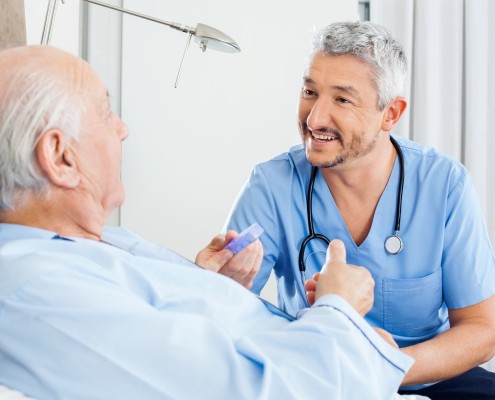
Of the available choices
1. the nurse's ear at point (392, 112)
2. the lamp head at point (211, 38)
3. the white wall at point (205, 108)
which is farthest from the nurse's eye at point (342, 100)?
the white wall at point (205, 108)

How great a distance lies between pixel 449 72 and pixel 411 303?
69.7 inches

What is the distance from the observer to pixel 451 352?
60.2 inches

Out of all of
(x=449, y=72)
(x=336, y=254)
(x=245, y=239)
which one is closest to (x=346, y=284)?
(x=336, y=254)

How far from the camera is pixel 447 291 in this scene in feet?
5.55

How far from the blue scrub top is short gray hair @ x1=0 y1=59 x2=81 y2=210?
0.78m

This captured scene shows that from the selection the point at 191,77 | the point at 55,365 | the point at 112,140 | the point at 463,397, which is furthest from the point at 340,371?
the point at 191,77

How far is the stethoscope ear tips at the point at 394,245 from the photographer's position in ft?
5.51

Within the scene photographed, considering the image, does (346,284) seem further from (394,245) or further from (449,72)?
(449,72)

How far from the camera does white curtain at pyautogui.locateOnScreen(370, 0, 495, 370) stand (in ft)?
10.3

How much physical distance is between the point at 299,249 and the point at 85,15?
1511mm

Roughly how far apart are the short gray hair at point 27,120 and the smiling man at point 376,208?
77cm

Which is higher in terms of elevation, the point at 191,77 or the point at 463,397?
the point at 191,77

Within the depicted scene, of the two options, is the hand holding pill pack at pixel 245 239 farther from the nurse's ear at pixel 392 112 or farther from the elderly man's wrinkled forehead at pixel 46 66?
the nurse's ear at pixel 392 112

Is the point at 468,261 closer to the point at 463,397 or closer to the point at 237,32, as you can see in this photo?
the point at 463,397
